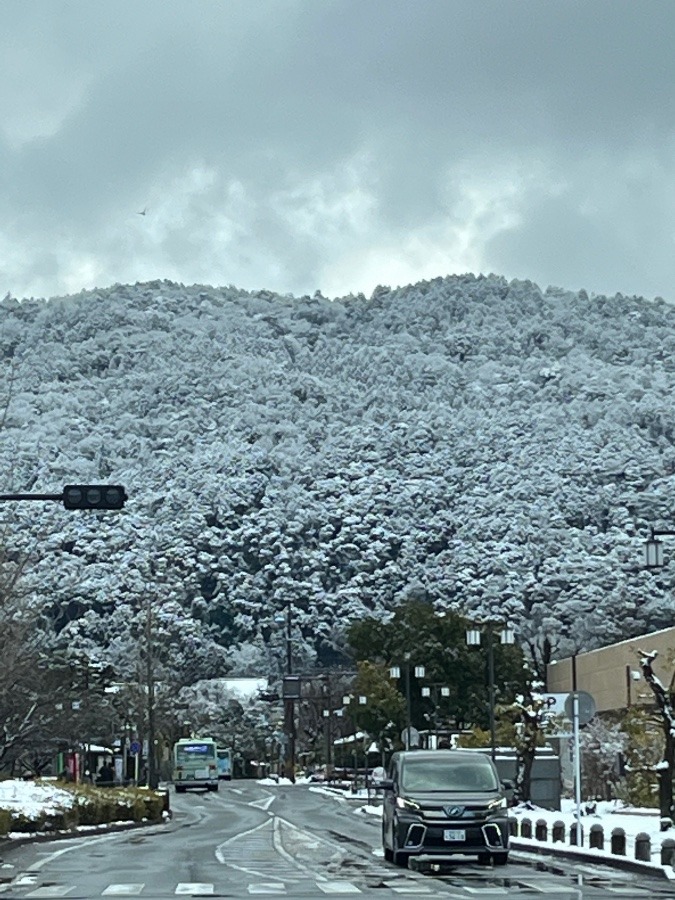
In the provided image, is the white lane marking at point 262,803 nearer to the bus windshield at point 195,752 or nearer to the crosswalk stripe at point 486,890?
the bus windshield at point 195,752

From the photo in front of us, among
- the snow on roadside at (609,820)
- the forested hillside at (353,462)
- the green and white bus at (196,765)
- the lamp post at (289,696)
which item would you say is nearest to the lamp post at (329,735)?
the lamp post at (289,696)

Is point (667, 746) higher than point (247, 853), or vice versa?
point (667, 746)

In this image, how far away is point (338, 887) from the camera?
68.1ft

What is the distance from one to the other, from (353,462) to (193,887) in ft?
419

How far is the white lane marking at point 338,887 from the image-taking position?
20.0 metres

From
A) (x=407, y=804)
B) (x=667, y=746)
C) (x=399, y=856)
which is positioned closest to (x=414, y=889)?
(x=407, y=804)

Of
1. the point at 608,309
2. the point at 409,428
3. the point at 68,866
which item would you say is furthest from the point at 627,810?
the point at 608,309

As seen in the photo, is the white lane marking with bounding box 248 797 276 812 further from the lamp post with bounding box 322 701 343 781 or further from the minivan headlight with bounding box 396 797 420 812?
the minivan headlight with bounding box 396 797 420 812

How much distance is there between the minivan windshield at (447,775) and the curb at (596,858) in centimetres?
230

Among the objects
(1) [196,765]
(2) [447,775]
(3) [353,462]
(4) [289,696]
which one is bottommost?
(2) [447,775]

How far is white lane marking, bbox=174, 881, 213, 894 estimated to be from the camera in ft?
66.0

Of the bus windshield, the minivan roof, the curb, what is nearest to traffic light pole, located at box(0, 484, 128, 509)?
the minivan roof

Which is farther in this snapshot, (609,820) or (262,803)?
(262,803)

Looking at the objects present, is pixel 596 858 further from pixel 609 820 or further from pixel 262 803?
pixel 262 803
